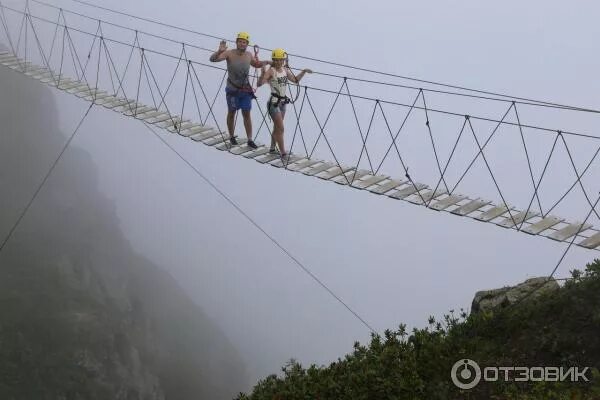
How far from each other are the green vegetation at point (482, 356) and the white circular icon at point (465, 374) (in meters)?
0.07

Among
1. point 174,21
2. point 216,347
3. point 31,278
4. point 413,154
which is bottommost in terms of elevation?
point 216,347

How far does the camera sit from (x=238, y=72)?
10.1 meters

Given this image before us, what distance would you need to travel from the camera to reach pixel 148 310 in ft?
90.9

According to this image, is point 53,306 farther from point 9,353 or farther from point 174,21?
point 174,21

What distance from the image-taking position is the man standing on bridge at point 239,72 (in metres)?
9.94

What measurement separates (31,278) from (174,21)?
240 ft

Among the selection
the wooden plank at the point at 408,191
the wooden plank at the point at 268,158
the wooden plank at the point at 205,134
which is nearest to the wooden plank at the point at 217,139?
the wooden plank at the point at 205,134

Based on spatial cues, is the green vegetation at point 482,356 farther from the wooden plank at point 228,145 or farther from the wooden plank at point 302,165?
the wooden plank at point 228,145

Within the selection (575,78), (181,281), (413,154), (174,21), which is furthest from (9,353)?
(575,78)

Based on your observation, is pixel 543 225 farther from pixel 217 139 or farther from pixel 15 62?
pixel 15 62

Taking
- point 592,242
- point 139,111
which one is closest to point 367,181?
point 592,242

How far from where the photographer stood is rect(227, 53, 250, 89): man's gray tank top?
1008cm

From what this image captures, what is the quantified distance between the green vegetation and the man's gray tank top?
4033 millimetres

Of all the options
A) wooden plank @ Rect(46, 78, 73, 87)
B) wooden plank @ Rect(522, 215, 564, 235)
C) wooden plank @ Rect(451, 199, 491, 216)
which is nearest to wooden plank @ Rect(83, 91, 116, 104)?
wooden plank @ Rect(46, 78, 73, 87)
